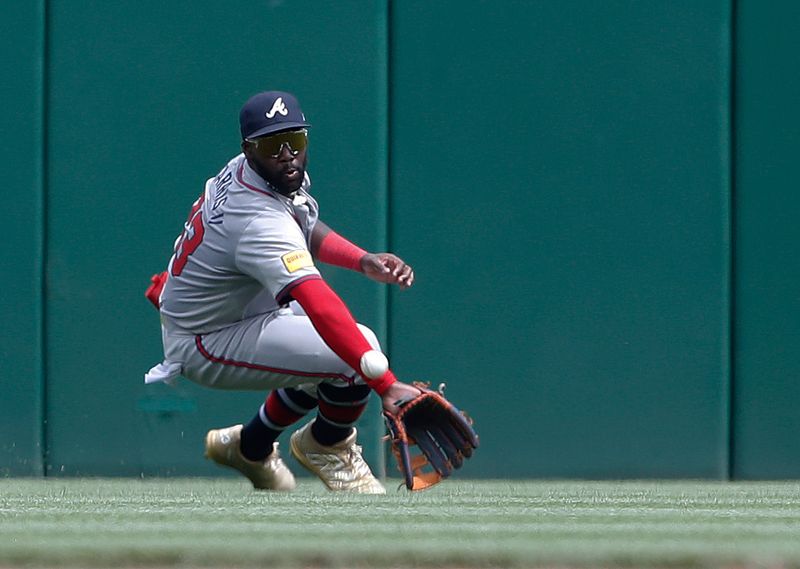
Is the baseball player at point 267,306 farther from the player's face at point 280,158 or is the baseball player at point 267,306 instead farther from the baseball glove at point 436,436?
the baseball glove at point 436,436

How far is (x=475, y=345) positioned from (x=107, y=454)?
1.33 metres

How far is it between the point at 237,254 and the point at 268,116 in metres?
0.40

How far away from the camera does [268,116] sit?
4.16 m

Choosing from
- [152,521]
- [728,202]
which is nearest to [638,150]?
[728,202]

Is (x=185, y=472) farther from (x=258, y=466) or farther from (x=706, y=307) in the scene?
(x=706, y=307)

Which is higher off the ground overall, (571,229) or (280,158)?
(280,158)

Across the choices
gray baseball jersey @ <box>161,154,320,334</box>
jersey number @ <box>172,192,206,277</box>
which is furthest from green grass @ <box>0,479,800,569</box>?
jersey number @ <box>172,192,206,277</box>

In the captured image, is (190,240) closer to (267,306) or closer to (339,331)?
(267,306)

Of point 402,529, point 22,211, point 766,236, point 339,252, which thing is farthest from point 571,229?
point 402,529

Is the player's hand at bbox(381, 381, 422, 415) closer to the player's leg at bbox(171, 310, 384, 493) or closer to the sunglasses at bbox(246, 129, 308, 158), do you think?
the player's leg at bbox(171, 310, 384, 493)

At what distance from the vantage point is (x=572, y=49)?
5.14 m

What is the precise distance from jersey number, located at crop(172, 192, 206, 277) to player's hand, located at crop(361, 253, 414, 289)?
0.49m

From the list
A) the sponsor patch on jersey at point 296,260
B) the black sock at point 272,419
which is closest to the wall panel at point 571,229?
the black sock at point 272,419

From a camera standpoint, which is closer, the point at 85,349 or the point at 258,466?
the point at 258,466
